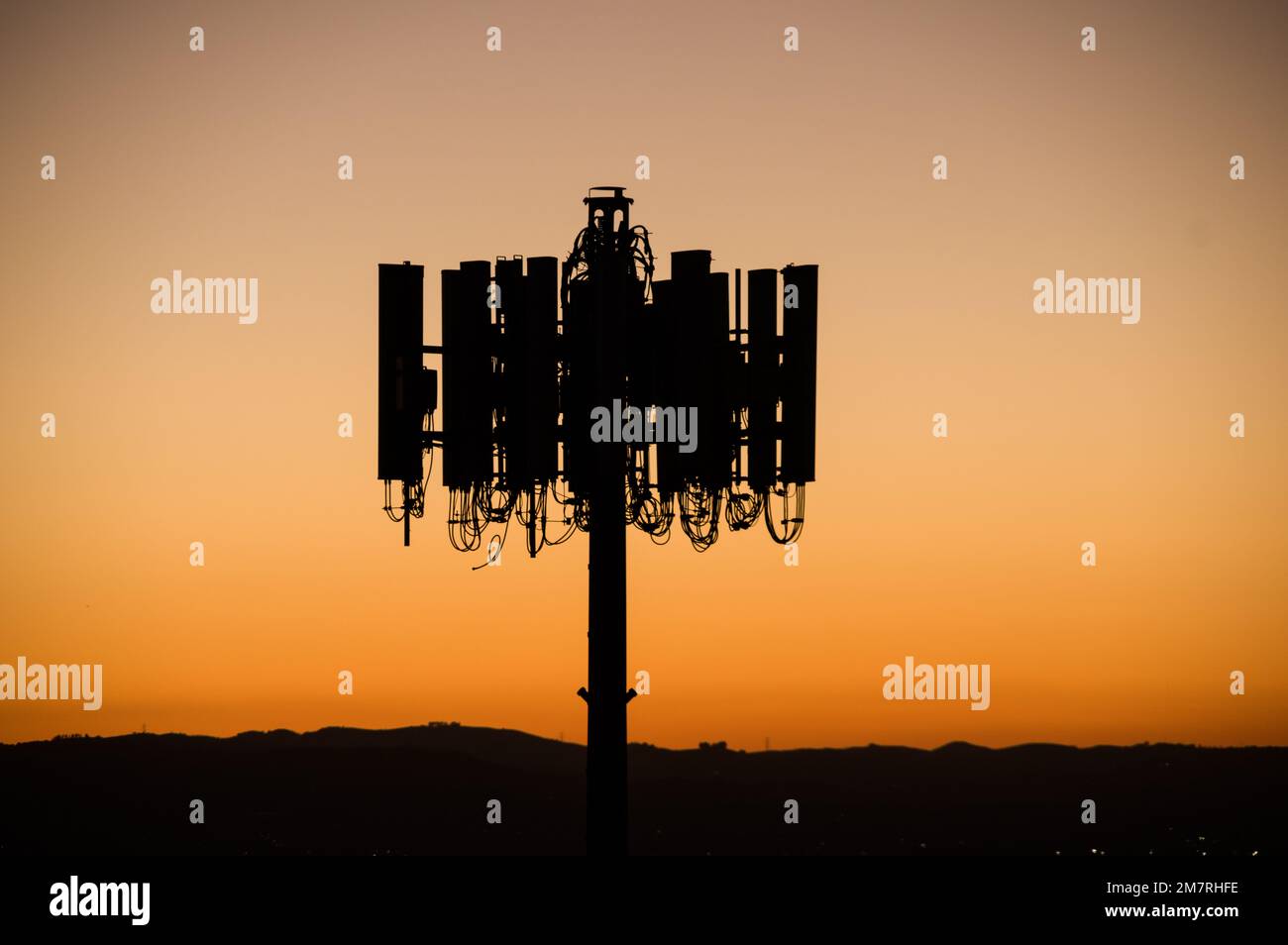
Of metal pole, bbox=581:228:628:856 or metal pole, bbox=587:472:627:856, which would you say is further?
metal pole, bbox=587:472:627:856

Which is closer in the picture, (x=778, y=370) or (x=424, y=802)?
(x=778, y=370)

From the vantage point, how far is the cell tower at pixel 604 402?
35.9 metres

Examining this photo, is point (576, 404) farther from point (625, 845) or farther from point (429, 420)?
point (625, 845)

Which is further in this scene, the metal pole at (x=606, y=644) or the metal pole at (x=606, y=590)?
the metal pole at (x=606, y=644)

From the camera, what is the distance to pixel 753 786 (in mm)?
166500

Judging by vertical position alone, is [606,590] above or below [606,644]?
above

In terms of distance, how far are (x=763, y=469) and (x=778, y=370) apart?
217cm

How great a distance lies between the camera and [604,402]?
3553 cm

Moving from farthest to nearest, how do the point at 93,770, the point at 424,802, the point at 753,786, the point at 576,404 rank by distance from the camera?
1. the point at 753,786
2. the point at 424,802
3. the point at 93,770
4. the point at 576,404

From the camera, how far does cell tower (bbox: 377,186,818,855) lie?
3591 cm
